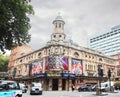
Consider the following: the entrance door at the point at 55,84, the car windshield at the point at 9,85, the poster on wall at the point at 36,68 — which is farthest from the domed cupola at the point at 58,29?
the car windshield at the point at 9,85

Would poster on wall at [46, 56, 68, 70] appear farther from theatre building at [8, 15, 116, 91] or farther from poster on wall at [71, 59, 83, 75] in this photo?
poster on wall at [71, 59, 83, 75]

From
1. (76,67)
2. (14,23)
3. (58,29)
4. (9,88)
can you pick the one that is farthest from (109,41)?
(9,88)

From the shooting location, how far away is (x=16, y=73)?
242 ft

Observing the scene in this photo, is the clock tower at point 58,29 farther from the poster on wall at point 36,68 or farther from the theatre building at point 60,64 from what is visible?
the poster on wall at point 36,68

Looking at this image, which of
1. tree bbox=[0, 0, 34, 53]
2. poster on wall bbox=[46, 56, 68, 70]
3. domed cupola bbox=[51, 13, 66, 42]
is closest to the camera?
tree bbox=[0, 0, 34, 53]

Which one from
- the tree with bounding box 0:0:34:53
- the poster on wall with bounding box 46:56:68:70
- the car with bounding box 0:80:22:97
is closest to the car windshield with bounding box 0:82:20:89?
the car with bounding box 0:80:22:97

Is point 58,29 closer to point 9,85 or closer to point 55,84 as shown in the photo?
point 55,84

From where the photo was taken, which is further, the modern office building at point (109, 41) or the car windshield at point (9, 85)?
the modern office building at point (109, 41)

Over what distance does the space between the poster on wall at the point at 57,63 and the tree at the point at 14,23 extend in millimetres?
31794

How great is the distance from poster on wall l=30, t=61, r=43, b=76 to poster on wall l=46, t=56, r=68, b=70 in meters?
3.99

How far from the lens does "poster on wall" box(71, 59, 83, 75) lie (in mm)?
57656

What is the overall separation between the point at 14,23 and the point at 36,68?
41.8m

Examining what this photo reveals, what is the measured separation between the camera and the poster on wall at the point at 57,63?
53938 mm

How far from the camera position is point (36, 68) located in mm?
60969
